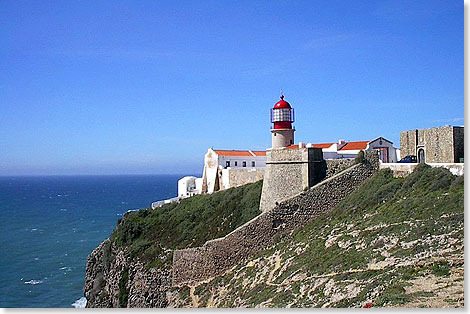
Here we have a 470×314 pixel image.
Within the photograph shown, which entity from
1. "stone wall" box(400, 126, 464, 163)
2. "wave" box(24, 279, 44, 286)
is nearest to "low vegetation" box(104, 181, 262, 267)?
"stone wall" box(400, 126, 464, 163)

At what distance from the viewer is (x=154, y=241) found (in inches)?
910

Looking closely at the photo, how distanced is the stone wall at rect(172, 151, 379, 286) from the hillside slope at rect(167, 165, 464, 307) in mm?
475

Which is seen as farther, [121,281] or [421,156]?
[121,281]

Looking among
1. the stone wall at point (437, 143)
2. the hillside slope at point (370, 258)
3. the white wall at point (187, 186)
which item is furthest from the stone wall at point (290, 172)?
the white wall at point (187, 186)

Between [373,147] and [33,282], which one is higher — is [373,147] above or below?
above

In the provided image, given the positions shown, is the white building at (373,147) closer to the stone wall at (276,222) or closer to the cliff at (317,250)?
the cliff at (317,250)

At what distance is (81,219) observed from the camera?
6556 centimetres

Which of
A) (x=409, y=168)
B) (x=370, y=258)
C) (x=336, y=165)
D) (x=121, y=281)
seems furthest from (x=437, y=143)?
(x=121, y=281)

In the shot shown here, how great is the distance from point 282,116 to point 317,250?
10857mm

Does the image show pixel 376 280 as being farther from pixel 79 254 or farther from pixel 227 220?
pixel 79 254

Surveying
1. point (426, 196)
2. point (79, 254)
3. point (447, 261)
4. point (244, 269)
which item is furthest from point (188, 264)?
point (79, 254)

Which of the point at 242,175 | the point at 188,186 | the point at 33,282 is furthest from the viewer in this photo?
the point at 188,186

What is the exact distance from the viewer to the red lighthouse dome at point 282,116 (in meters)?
23.6

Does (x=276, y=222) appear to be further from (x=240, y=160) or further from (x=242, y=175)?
(x=240, y=160)
